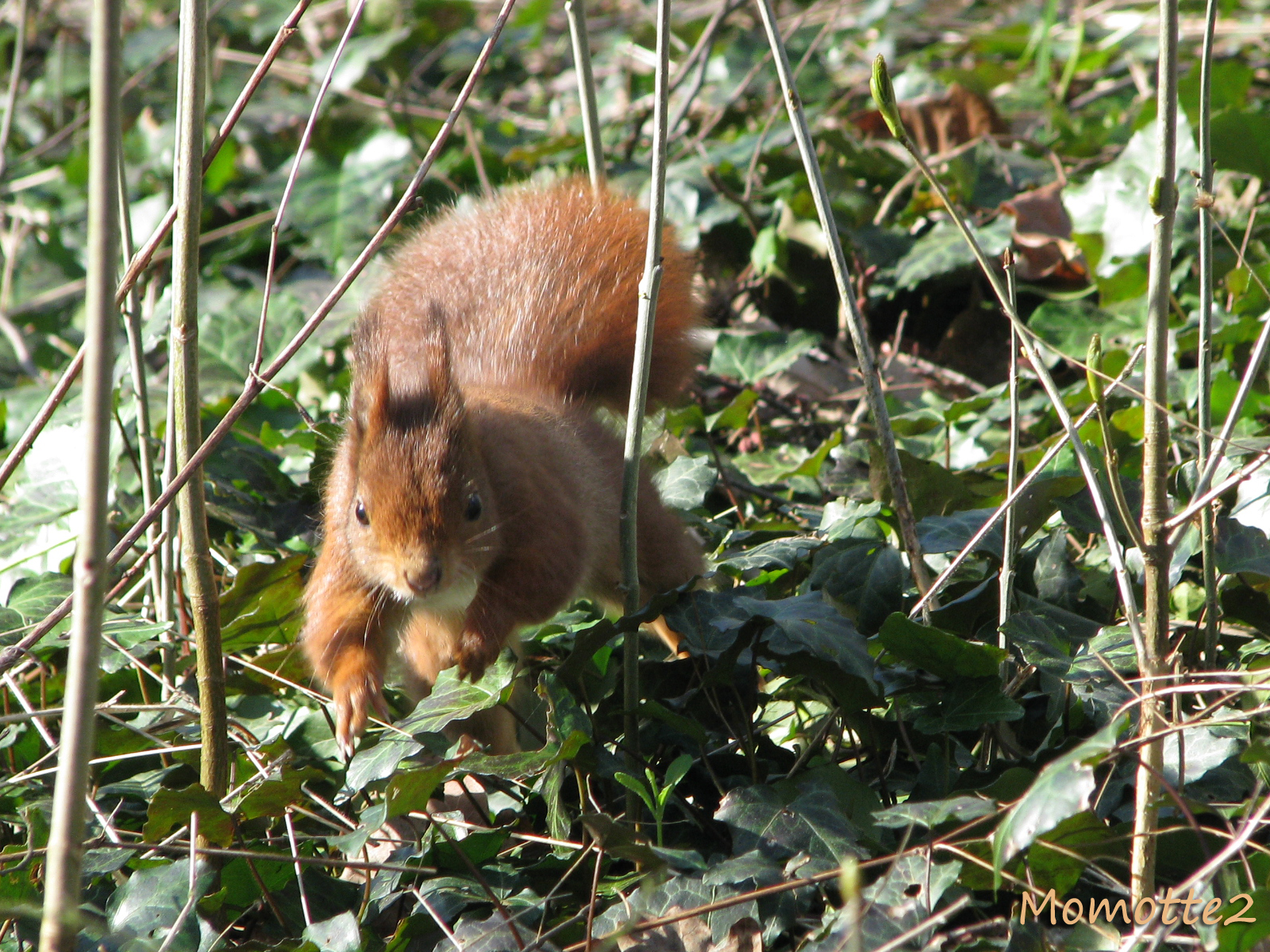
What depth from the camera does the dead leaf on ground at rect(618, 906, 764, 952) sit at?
1.19 m

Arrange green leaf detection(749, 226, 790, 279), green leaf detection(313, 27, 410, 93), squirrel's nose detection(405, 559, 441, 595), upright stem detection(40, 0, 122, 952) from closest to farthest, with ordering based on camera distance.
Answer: upright stem detection(40, 0, 122, 952), squirrel's nose detection(405, 559, 441, 595), green leaf detection(749, 226, 790, 279), green leaf detection(313, 27, 410, 93)

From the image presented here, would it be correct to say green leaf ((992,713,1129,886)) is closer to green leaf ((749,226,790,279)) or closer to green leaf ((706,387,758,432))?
green leaf ((706,387,758,432))

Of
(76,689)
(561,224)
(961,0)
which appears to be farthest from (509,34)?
(76,689)

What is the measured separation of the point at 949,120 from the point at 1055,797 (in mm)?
2521

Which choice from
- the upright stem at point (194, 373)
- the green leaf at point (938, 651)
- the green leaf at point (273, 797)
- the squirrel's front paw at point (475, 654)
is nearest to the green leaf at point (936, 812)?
the green leaf at point (938, 651)

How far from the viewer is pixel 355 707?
1.52m

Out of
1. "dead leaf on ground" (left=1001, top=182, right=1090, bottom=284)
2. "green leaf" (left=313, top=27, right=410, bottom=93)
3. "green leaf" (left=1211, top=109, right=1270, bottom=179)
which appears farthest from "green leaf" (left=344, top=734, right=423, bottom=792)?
"green leaf" (left=313, top=27, right=410, bottom=93)

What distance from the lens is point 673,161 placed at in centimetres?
320

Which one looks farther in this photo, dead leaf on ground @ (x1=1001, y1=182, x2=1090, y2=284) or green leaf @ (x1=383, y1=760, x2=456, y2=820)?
dead leaf on ground @ (x1=1001, y1=182, x2=1090, y2=284)

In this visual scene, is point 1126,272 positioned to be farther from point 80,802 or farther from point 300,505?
point 80,802

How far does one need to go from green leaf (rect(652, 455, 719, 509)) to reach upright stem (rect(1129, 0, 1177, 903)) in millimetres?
962

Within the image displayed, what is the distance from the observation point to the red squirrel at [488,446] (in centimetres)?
150

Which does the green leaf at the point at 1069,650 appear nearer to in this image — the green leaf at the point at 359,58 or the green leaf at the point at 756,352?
the green leaf at the point at 756,352

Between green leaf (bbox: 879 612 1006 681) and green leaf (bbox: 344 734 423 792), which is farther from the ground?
green leaf (bbox: 879 612 1006 681)
